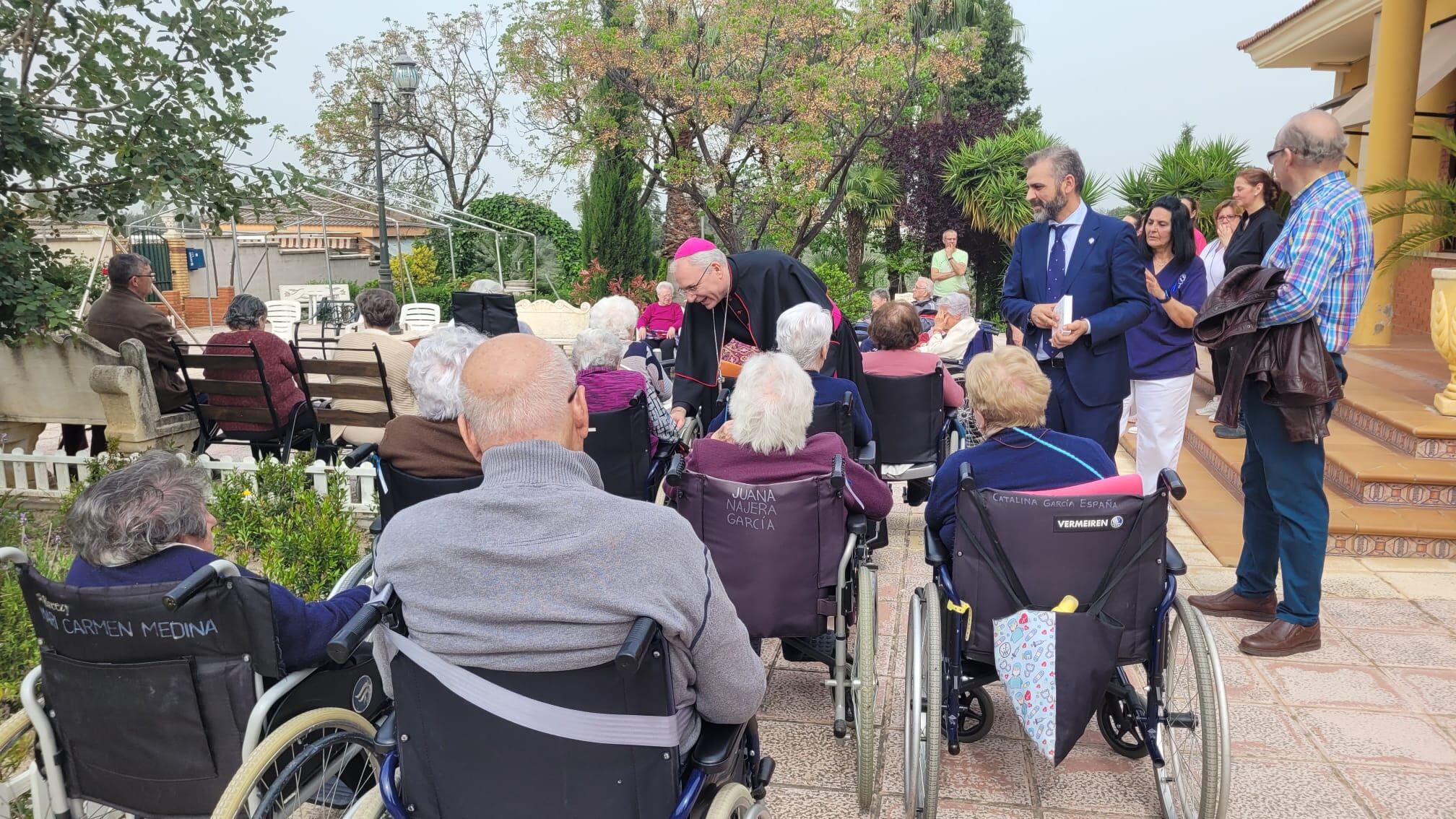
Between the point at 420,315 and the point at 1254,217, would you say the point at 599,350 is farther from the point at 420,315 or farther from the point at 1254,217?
the point at 420,315

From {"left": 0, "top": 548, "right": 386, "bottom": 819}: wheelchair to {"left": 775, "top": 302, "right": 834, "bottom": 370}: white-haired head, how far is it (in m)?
2.36

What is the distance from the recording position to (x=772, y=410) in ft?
9.61

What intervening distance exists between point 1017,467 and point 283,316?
56.9ft

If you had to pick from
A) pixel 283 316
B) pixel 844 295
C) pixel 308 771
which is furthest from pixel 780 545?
pixel 283 316

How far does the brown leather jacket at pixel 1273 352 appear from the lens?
3443mm

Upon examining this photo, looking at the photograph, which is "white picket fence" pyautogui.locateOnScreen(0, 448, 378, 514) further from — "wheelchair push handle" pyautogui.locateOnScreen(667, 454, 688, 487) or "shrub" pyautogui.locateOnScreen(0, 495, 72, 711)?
"wheelchair push handle" pyautogui.locateOnScreen(667, 454, 688, 487)

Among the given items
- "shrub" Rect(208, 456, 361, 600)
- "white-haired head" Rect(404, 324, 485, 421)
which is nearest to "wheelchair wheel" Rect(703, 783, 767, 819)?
"white-haired head" Rect(404, 324, 485, 421)

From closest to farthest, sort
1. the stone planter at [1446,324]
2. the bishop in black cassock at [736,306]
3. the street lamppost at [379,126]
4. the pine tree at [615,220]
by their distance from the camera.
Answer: the bishop in black cassock at [736,306] < the stone planter at [1446,324] < the street lamppost at [379,126] < the pine tree at [615,220]

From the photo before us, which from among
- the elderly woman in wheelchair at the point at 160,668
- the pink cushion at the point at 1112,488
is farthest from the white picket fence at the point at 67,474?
the pink cushion at the point at 1112,488

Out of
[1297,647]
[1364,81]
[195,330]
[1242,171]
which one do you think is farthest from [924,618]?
[195,330]

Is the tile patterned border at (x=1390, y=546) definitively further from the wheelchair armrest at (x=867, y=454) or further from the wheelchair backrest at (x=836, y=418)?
the wheelchair backrest at (x=836, y=418)

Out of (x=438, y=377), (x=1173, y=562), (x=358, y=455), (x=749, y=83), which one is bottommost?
(x=1173, y=562)

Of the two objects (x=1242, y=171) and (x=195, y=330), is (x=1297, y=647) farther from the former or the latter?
(x=195, y=330)

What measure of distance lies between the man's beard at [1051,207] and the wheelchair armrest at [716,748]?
8.99 feet
